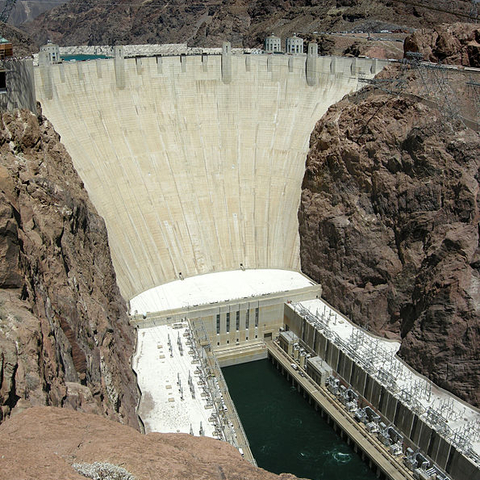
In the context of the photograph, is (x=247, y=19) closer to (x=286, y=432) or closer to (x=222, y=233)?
(x=222, y=233)

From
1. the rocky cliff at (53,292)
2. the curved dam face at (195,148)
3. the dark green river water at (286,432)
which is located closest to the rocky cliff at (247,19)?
the curved dam face at (195,148)

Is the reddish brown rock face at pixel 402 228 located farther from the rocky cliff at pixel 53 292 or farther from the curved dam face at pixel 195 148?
the rocky cliff at pixel 53 292

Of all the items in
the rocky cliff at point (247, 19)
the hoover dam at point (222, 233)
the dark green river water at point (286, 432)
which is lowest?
the dark green river water at point (286, 432)

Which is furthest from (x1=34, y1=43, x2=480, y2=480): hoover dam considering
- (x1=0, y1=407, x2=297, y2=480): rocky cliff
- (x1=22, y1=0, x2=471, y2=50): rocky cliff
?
(x1=0, y1=407, x2=297, y2=480): rocky cliff

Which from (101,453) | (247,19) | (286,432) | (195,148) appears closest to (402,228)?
(286,432)

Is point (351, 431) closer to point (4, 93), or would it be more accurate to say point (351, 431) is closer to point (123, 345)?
point (123, 345)
